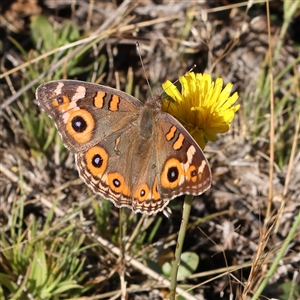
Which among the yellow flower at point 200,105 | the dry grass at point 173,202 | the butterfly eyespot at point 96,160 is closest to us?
the yellow flower at point 200,105

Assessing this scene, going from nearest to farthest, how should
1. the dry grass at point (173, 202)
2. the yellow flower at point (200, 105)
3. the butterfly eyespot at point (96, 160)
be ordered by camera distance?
the yellow flower at point (200, 105) < the butterfly eyespot at point (96, 160) < the dry grass at point (173, 202)

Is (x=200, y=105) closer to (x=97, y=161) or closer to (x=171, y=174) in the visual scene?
(x=171, y=174)

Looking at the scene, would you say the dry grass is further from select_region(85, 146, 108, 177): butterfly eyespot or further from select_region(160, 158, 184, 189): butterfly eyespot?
select_region(160, 158, 184, 189): butterfly eyespot

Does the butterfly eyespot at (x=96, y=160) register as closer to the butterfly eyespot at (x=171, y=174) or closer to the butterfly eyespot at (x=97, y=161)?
the butterfly eyespot at (x=97, y=161)

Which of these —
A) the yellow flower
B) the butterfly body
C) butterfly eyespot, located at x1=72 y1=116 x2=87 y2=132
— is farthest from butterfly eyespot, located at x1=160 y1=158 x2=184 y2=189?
butterfly eyespot, located at x1=72 y1=116 x2=87 y2=132

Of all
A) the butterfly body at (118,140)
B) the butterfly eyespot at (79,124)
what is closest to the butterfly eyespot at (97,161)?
the butterfly body at (118,140)

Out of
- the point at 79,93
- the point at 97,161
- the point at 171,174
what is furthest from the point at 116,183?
the point at 79,93

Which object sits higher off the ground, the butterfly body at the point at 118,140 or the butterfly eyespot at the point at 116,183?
the butterfly body at the point at 118,140
